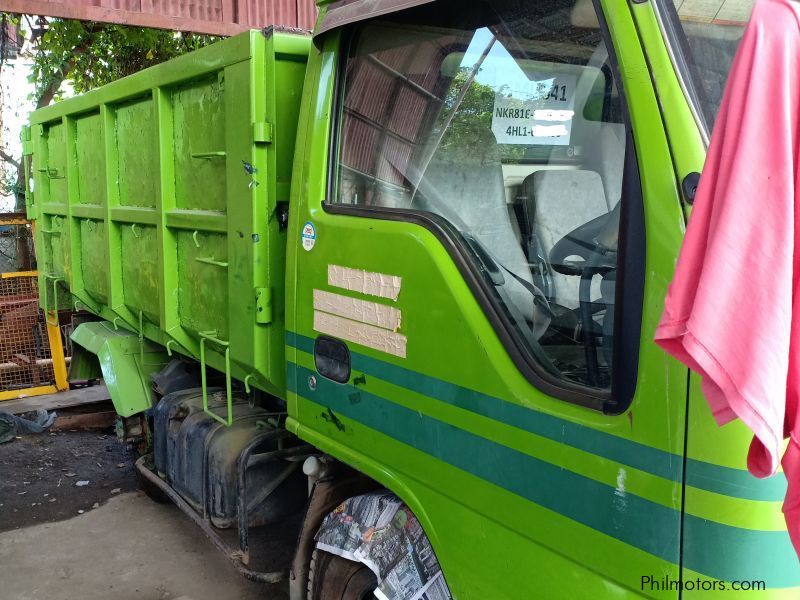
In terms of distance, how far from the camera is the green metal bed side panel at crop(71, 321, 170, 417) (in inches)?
178

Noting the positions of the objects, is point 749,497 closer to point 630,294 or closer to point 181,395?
point 630,294

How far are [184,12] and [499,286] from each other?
17.5 feet

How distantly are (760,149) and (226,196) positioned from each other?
2.33 metres

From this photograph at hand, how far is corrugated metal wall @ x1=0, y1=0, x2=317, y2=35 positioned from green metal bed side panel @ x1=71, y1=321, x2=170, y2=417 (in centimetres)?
249

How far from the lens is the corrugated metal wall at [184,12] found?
5462 mm

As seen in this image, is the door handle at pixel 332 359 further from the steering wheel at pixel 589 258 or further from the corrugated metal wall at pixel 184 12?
the corrugated metal wall at pixel 184 12

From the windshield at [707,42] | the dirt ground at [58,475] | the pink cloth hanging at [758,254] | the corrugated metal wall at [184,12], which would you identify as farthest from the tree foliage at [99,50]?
the pink cloth hanging at [758,254]

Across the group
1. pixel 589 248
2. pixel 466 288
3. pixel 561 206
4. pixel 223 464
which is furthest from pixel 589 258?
pixel 223 464

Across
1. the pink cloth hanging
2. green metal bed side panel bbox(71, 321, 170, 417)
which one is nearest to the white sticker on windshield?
the pink cloth hanging

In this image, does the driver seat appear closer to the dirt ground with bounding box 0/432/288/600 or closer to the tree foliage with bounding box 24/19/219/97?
the dirt ground with bounding box 0/432/288/600

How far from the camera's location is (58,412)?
641 centimetres

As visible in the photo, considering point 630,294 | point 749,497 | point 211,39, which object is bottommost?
point 749,497

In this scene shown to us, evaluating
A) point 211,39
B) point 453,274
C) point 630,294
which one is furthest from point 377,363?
point 211,39

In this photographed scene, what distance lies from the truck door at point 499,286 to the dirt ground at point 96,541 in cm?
185
